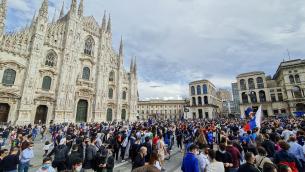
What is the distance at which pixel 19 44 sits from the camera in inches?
887

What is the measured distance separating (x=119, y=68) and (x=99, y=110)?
10593 mm

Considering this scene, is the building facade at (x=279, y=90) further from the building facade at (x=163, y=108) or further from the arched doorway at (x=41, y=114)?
the arched doorway at (x=41, y=114)

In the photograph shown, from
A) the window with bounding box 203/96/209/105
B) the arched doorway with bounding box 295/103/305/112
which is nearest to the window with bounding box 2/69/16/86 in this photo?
the window with bounding box 203/96/209/105

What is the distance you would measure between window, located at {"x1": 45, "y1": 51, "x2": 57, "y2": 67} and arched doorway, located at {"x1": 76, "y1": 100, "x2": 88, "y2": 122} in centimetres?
781

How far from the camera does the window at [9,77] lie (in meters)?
21.0

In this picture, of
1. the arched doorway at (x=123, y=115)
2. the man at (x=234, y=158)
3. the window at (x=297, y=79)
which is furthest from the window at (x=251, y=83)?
the man at (x=234, y=158)

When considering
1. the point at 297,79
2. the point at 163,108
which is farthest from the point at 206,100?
the point at 163,108

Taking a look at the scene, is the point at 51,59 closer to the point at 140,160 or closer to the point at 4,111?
the point at 4,111

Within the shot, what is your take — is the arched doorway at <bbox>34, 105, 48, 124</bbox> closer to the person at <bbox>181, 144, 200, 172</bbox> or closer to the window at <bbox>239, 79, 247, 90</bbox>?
the person at <bbox>181, 144, 200, 172</bbox>

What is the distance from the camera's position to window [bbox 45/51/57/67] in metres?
25.7

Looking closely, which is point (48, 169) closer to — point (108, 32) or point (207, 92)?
point (108, 32)

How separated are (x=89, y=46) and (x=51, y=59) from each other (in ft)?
26.6

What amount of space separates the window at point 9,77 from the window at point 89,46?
1237cm

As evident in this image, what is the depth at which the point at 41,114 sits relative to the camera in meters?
24.2
